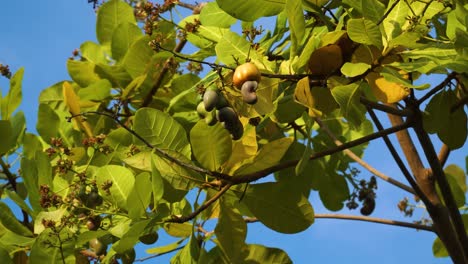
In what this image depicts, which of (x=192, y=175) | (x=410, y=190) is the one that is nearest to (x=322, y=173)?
(x=410, y=190)

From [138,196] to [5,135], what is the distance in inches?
27.0

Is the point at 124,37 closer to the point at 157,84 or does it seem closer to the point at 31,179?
Answer: the point at 157,84

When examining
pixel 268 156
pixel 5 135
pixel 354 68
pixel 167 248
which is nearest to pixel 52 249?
pixel 167 248

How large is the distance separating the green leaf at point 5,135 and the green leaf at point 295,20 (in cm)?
101

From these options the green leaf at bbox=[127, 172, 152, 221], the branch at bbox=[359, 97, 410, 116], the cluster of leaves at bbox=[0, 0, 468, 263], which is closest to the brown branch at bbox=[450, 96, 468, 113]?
the cluster of leaves at bbox=[0, 0, 468, 263]

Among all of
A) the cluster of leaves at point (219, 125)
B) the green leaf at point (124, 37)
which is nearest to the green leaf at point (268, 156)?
the cluster of leaves at point (219, 125)

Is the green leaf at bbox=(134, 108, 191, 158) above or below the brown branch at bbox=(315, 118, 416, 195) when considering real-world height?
above

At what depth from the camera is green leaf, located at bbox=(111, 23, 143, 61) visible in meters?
2.12

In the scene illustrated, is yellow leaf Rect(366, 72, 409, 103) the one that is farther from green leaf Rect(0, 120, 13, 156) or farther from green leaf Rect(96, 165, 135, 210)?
green leaf Rect(0, 120, 13, 156)

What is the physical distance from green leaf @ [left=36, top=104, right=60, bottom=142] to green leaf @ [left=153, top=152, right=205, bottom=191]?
0.76 meters

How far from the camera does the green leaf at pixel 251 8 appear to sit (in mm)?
1365

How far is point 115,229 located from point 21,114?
2.37 ft

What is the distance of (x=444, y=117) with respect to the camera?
160 cm

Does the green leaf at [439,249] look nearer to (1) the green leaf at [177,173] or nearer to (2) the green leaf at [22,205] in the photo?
(1) the green leaf at [177,173]
